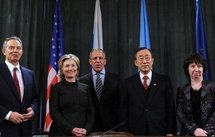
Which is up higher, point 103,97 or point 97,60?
point 97,60

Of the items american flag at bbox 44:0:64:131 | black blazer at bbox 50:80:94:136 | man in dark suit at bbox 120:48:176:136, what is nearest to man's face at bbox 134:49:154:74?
man in dark suit at bbox 120:48:176:136

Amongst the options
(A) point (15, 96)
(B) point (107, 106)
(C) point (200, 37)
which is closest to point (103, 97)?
(B) point (107, 106)

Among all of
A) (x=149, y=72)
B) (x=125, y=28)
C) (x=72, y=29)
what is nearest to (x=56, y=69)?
(x=72, y=29)

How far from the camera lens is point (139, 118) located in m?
3.70

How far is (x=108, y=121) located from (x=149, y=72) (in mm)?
696

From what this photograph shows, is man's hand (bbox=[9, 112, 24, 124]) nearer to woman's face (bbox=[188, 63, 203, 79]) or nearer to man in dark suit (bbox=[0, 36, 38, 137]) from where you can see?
man in dark suit (bbox=[0, 36, 38, 137])

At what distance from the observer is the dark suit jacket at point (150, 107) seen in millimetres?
3676

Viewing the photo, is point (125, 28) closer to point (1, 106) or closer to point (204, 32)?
point (204, 32)

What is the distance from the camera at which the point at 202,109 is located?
3.51 m

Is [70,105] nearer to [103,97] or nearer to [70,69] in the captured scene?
[70,69]

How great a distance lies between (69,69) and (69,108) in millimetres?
372

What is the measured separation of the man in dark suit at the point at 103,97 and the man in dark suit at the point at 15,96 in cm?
67

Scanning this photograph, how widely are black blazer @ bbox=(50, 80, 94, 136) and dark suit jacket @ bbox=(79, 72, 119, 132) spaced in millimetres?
445

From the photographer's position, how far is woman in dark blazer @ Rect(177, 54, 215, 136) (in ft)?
11.3
